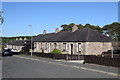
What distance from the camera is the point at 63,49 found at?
43812 mm

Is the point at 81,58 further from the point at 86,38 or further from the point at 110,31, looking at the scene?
the point at 110,31

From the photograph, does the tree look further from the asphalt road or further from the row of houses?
the asphalt road

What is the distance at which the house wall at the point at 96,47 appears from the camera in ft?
127

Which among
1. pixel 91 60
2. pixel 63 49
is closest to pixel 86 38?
pixel 63 49

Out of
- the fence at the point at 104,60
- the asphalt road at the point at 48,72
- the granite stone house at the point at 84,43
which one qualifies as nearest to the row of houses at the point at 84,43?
the granite stone house at the point at 84,43

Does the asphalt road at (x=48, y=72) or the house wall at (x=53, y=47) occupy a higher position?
the house wall at (x=53, y=47)

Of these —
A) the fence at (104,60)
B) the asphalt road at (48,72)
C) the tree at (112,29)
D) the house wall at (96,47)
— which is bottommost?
the asphalt road at (48,72)

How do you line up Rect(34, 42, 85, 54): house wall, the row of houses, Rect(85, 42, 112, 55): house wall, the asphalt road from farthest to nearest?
Rect(34, 42, 85, 54): house wall, the row of houses, Rect(85, 42, 112, 55): house wall, the asphalt road

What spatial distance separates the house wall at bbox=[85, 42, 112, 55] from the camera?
38688mm

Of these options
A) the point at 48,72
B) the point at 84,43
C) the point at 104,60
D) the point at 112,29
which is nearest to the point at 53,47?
the point at 84,43

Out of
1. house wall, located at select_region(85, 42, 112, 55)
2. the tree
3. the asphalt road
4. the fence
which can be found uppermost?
the tree

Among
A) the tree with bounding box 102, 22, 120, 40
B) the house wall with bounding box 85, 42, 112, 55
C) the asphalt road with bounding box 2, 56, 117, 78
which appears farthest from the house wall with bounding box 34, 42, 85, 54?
the tree with bounding box 102, 22, 120, 40

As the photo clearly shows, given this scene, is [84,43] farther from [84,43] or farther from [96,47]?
[96,47]

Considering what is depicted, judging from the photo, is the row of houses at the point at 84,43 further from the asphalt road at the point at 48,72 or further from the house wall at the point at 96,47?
the asphalt road at the point at 48,72
